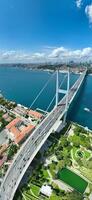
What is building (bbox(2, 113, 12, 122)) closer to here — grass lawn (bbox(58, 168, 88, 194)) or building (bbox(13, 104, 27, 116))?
building (bbox(13, 104, 27, 116))

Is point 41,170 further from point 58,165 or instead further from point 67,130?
point 67,130

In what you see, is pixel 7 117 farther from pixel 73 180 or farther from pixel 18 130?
pixel 73 180

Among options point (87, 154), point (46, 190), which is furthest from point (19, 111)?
point (46, 190)

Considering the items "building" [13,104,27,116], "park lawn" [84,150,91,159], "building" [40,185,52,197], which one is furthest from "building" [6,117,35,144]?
"park lawn" [84,150,91,159]

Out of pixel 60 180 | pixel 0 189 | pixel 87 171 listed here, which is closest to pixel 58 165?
pixel 60 180

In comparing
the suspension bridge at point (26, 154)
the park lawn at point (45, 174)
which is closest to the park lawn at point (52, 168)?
the park lawn at point (45, 174)
